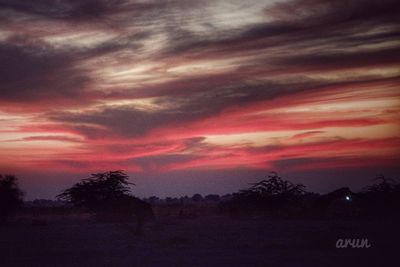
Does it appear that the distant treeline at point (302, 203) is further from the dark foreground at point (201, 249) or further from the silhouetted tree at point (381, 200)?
the dark foreground at point (201, 249)

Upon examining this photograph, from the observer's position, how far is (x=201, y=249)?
25.6 meters

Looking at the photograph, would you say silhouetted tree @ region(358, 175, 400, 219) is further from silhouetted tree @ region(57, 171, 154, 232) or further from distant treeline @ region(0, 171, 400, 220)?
silhouetted tree @ region(57, 171, 154, 232)

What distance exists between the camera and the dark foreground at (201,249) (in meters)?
21.2

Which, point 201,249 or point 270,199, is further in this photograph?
point 270,199

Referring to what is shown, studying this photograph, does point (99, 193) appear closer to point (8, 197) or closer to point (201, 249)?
point (8, 197)

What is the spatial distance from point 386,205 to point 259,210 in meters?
14.4

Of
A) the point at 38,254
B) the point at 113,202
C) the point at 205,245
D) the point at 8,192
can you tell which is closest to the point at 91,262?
the point at 38,254

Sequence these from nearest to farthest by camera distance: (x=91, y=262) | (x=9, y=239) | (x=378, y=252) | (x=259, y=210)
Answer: (x=91, y=262)
(x=378, y=252)
(x=9, y=239)
(x=259, y=210)

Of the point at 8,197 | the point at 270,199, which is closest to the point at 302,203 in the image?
the point at 270,199

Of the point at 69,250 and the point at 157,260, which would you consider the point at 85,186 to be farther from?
the point at 157,260

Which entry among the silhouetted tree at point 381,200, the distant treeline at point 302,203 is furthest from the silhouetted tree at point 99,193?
the silhouetted tree at point 381,200

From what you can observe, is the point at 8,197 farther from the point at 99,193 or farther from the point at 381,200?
the point at 381,200

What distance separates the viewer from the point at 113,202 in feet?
168

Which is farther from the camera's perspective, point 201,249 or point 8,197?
point 8,197
